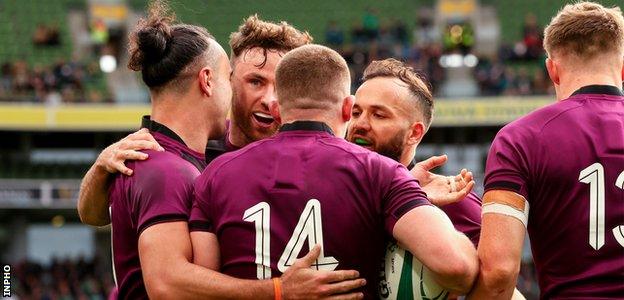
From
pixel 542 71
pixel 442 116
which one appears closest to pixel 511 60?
pixel 542 71

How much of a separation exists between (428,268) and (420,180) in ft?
2.82

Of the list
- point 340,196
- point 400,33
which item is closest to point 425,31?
point 400,33

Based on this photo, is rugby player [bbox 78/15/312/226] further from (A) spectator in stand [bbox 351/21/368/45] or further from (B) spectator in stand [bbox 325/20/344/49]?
(A) spectator in stand [bbox 351/21/368/45]

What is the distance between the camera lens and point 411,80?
5.03 m

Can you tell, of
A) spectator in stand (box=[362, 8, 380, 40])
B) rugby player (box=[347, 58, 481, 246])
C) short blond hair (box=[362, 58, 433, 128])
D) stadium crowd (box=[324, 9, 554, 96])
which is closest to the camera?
rugby player (box=[347, 58, 481, 246])

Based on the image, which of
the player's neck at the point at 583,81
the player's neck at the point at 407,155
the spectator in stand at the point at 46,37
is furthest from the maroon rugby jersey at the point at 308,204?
the spectator in stand at the point at 46,37

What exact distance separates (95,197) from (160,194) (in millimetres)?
613

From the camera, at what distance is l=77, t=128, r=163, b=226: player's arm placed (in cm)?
431

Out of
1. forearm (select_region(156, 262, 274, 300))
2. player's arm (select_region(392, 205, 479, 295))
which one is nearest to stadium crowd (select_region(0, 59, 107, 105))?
forearm (select_region(156, 262, 274, 300))

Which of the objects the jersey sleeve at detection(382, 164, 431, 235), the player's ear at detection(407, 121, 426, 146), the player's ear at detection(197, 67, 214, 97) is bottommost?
the player's ear at detection(407, 121, 426, 146)

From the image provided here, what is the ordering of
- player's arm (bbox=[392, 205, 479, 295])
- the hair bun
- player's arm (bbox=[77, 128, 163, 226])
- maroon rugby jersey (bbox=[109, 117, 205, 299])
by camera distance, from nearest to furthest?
player's arm (bbox=[392, 205, 479, 295]) → maroon rugby jersey (bbox=[109, 117, 205, 299]) → player's arm (bbox=[77, 128, 163, 226]) → the hair bun

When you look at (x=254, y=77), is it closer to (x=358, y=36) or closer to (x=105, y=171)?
(x=105, y=171)

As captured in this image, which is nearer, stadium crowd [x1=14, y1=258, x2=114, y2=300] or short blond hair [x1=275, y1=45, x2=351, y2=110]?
short blond hair [x1=275, y1=45, x2=351, y2=110]

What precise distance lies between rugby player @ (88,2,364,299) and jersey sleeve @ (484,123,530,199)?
0.71 m
